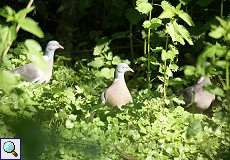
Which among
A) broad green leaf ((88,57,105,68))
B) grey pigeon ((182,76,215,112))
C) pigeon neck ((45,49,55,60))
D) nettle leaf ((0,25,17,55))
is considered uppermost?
pigeon neck ((45,49,55,60))

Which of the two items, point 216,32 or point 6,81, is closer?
point 6,81

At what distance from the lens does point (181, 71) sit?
5598 mm

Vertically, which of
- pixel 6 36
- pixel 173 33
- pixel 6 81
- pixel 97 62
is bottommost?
pixel 6 81

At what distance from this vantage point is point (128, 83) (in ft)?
18.5

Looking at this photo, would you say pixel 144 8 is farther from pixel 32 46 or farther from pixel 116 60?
pixel 32 46

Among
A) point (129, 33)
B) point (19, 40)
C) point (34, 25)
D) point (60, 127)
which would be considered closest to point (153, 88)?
point (129, 33)

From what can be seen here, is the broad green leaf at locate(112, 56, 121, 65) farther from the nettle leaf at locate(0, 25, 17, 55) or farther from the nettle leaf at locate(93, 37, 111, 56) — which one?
the nettle leaf at locate(0, 25, 17, 55)

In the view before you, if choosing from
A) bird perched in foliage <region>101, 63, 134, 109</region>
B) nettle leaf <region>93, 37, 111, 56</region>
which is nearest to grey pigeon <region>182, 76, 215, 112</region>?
bird perched in foliage <region>101, 63, 134, 109</region>

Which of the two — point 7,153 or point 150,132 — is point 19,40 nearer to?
point 150,132

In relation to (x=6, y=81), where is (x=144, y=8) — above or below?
above

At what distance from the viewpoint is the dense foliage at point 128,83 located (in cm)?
299

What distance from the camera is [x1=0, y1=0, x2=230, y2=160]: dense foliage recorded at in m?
2.99

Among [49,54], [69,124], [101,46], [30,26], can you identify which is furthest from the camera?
[101,46]

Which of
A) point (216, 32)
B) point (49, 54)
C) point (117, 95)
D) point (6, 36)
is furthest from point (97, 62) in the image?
point (6, 36)
